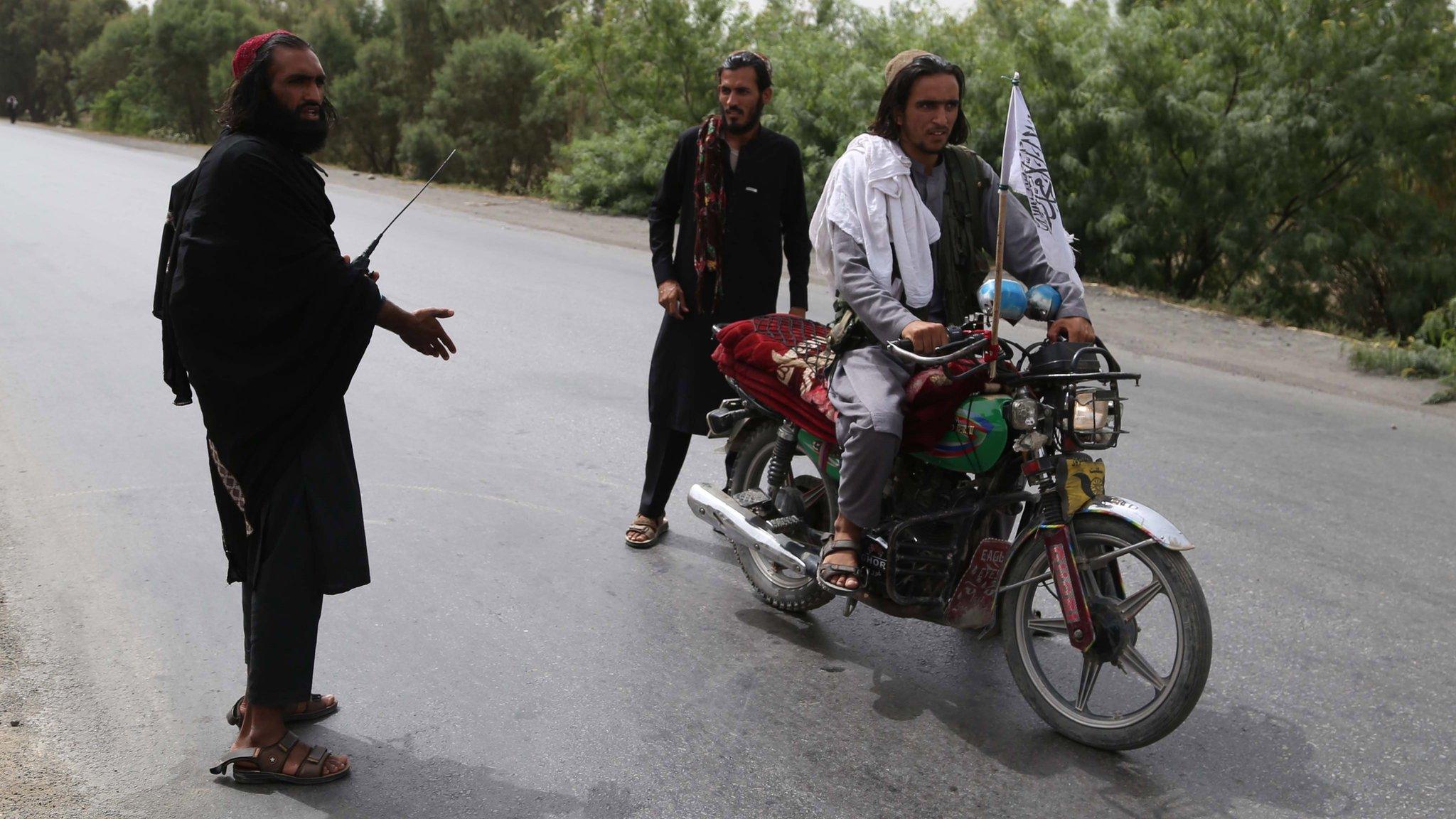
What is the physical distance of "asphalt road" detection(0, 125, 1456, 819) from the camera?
145 inches

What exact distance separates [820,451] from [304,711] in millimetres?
1923

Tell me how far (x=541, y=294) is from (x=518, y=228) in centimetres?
561

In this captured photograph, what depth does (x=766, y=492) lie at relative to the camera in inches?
201

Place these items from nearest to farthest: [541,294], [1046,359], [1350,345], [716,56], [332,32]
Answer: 1. [1046,359]
2. [1350,345]
3. [541,294]
4. [716,56]
5. [332,32]

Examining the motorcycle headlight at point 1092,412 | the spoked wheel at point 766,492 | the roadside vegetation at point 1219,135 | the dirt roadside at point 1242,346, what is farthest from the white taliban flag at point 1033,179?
the roadside vegetation at point 1219,135

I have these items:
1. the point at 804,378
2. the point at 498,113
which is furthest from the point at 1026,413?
the point at 498,113

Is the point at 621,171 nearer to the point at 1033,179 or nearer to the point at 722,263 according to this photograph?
the point at 722,263

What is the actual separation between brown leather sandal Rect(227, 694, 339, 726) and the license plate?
2299mm

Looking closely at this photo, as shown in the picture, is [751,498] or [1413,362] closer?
[751,498]

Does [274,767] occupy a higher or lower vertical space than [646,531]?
lower

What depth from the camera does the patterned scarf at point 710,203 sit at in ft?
17.8

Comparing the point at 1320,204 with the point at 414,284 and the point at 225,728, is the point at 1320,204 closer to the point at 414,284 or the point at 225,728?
the point at 414,284

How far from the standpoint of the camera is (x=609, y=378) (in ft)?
28.3

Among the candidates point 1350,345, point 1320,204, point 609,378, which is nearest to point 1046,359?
point 609,378
